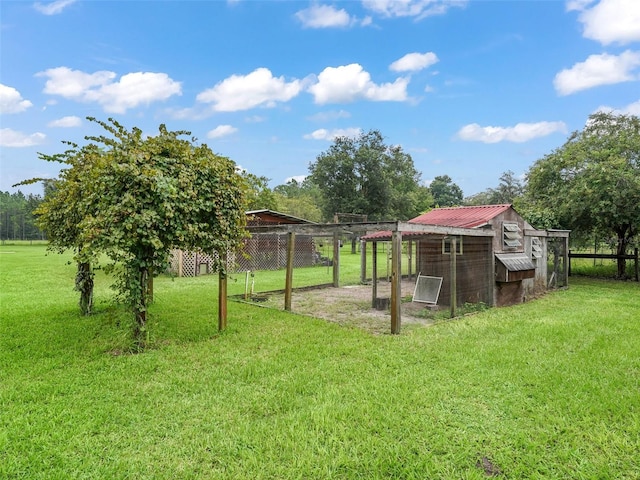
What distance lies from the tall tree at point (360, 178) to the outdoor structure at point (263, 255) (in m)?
12.0

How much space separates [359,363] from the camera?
13.6ft

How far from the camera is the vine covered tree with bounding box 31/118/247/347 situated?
13.0ft

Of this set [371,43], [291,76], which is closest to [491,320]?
[371,43]

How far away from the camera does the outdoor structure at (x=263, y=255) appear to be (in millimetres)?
13164

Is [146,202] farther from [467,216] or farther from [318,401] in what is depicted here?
[467,216]

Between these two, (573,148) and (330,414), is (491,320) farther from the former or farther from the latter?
(573,148)

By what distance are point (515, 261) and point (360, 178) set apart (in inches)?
885

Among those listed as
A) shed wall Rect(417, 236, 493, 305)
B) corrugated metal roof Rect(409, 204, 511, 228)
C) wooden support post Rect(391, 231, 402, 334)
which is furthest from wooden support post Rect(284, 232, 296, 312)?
shed wall Rect(417, 236, 493, 305)

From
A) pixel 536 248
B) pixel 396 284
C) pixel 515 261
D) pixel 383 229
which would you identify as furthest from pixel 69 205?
pixel 536 248

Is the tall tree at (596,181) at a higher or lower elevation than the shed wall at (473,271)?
higher

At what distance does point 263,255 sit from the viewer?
15.4m

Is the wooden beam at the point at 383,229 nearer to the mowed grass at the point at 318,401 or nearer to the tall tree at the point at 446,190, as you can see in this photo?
the mowed grass at the point at 318,401

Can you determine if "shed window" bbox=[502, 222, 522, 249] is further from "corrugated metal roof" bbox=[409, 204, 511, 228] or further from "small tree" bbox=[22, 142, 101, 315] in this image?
"small tree" bbox=[22, 142, 101, 315]

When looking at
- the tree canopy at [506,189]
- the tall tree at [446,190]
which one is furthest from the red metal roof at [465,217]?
the tall tree at [446,190]
